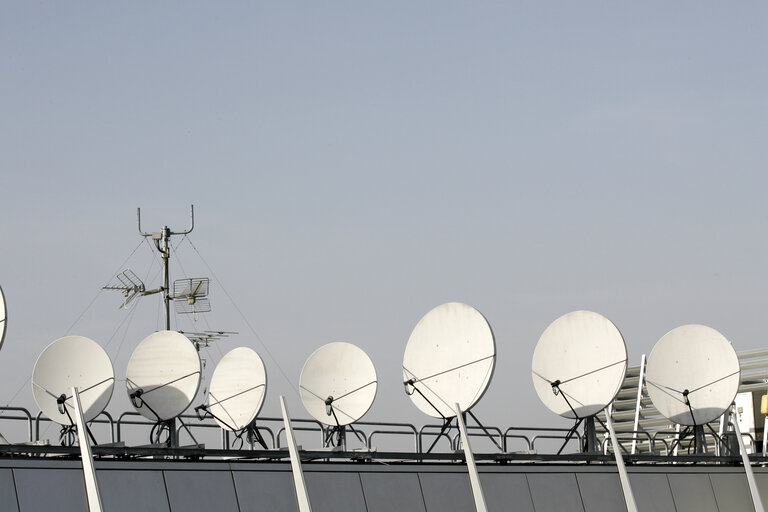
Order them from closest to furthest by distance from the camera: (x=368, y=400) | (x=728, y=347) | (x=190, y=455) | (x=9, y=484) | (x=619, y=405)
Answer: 1. (x=9, y=484)
2. (x=190, y=455)
3. (x=368, y=400)
4. (x=728, y=347)
5. (x=619, y=405)

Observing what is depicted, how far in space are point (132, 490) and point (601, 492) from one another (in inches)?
530

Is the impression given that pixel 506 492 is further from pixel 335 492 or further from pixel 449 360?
pixel 335 492

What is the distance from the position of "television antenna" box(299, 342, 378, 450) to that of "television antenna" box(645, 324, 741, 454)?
32.4 feet

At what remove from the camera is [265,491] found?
24.2 metres

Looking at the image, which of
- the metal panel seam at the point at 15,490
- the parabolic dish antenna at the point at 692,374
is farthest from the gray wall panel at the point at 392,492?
the parabolic dish antenna at the point at 692,374

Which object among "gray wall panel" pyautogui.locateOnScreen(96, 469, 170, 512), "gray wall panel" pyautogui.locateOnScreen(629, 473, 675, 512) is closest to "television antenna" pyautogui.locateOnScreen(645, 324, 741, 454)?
"gray wall panel" pyautogui.locateOnScreen(629, 473, 675, 512)

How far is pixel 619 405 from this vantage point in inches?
2073

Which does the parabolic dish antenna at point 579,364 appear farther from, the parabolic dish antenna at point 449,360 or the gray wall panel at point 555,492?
the parabolic dish antenna at point 449,360

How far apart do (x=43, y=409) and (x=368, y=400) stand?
8.93 metres

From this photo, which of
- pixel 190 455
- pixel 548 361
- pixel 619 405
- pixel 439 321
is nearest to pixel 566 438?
pixel 548 361

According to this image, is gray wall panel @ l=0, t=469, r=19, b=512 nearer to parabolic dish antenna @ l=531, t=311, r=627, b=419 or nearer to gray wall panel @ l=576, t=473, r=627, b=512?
gray wall panel @ l=576, t=473, r=627, b=512

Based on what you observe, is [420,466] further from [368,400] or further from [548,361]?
[548,361]

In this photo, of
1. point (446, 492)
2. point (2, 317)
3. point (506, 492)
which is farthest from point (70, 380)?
point (506, 492)

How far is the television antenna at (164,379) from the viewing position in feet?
92.7
